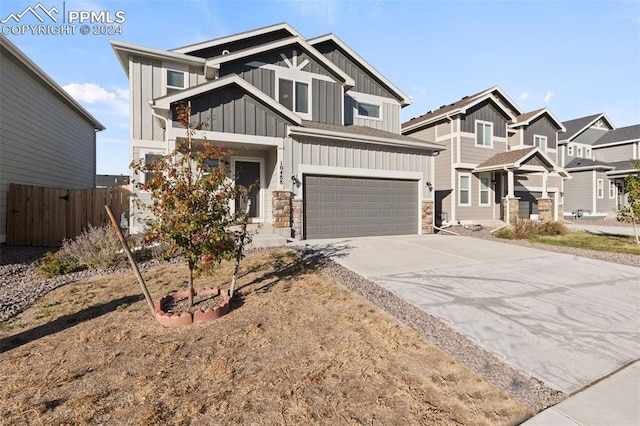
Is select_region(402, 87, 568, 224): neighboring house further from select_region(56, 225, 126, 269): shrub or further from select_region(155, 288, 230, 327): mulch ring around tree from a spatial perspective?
select_region(56, 225, 126, 269): shrub

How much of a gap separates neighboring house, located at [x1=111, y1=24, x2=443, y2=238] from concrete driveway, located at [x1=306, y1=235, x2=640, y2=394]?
234cm

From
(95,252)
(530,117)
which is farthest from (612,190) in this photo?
(95,252)

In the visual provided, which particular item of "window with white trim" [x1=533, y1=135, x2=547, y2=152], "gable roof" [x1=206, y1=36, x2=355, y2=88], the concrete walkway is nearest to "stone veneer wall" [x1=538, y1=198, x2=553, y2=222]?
"window with white trim" [x1=533, y1=135, x2=547, y2=152]

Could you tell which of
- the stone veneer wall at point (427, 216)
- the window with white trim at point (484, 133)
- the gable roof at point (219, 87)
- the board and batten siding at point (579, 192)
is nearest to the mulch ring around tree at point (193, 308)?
the gable roof at point (219, 87)

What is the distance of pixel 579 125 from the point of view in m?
26.5

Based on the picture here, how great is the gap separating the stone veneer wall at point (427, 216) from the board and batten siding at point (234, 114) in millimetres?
6419

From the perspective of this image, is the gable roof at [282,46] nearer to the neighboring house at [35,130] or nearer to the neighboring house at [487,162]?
the neighboring house at [35,130]

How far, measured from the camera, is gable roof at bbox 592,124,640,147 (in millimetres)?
24812

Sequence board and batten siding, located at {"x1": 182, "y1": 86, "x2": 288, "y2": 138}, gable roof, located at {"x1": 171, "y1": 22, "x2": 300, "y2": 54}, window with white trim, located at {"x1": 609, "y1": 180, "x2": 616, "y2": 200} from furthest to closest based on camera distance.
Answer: window with white trim, located at {"x1": 609, "y1": 180, "x2": 616, "y2": 200} → gable roof, located at {"x1": 171, "y1": 22, "x2": 300, "y2": 54} → board and batten siding, located at {"x1": 182, "y1": 86, "x2": 288, "y2": 138}

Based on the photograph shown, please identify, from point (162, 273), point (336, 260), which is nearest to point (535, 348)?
point (336, 260)

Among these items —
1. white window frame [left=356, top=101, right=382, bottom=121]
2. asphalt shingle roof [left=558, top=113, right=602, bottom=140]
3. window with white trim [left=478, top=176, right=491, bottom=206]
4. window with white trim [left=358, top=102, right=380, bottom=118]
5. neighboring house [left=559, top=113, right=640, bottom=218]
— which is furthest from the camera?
asphalt shingle roof [left=558, top=113, right=602, bottom=140]

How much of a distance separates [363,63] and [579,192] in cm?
2128

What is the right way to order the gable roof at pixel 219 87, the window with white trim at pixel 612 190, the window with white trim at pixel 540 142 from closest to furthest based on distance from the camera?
the gable roof at pixel 219 87 → the window with white trim at pixel 540 142 → the window with white trim at pixel 612 190

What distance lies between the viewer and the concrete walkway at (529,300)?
319 centimetres
